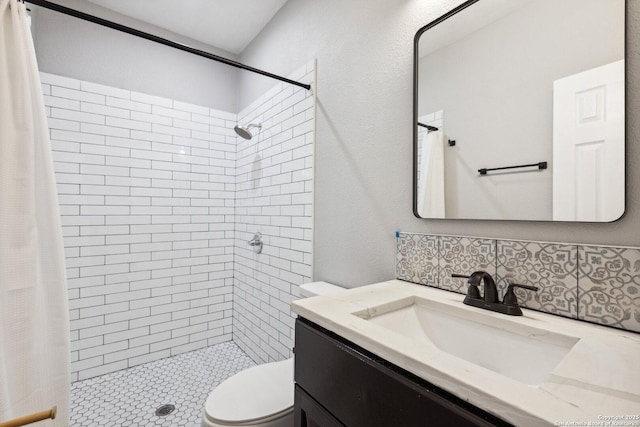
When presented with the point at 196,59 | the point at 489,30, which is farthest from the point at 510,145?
the point at 196,59

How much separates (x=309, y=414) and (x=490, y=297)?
64 centimetres

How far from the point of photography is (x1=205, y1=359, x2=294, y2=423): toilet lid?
1160 mm

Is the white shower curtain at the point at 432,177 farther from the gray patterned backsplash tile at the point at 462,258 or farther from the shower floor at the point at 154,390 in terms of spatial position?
the shower floor at the point at 154,390

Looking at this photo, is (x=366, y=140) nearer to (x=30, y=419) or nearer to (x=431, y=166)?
(x=431, y=166)

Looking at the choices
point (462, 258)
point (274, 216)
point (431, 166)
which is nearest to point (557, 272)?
point (462, 258)

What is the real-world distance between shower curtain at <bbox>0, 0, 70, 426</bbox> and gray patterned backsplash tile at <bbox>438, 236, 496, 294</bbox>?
159cm

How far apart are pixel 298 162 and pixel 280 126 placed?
389 mm

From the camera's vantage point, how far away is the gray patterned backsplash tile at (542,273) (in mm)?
826

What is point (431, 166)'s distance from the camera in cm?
120

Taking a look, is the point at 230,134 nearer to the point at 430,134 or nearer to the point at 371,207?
the point at 371,207

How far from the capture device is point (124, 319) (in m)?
2.30

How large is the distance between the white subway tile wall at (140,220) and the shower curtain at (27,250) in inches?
41.1

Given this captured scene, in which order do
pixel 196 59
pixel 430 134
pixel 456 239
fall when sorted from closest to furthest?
pixel 456 239 < pixel 430 134 < pixel 196 59

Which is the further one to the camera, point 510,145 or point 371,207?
point 371,207
